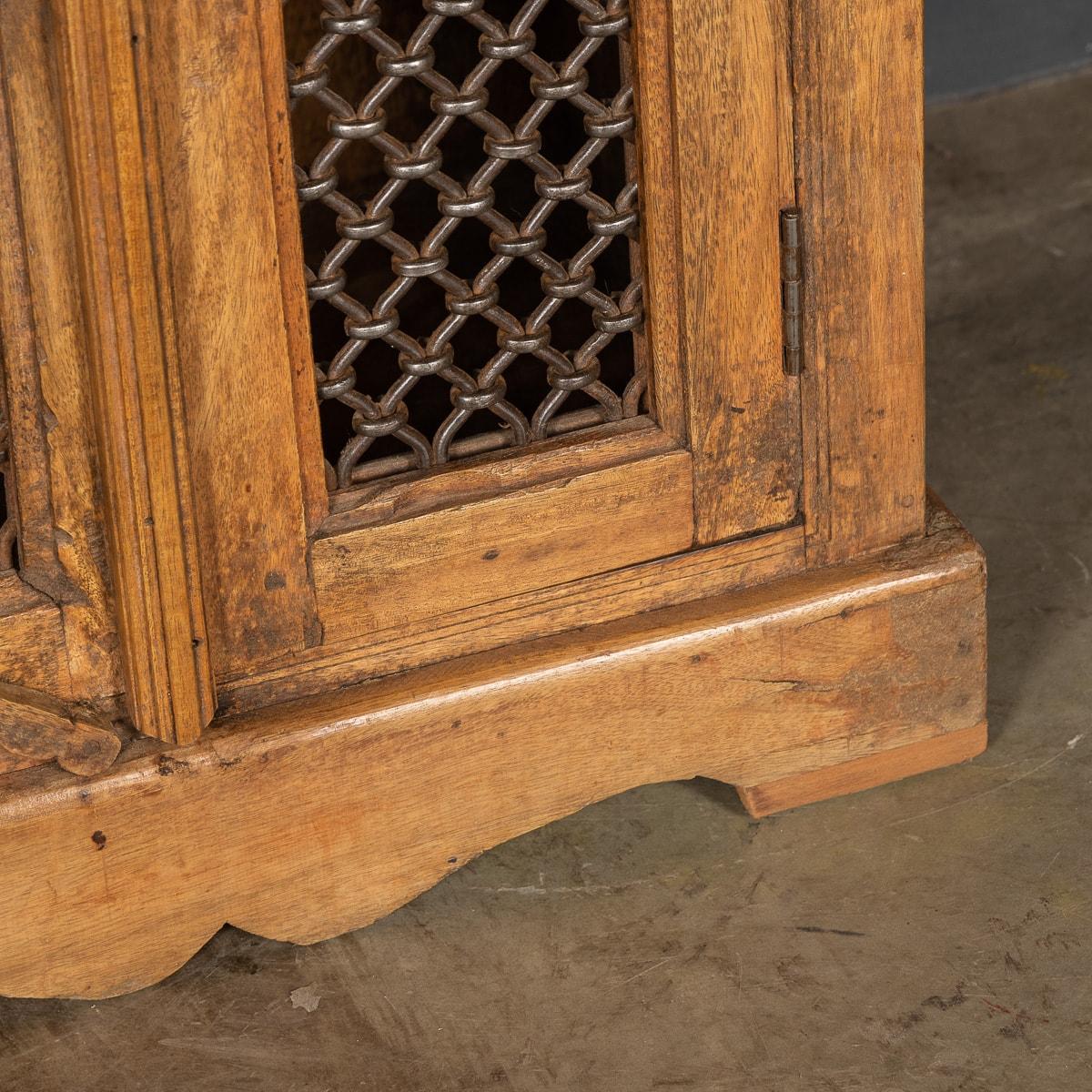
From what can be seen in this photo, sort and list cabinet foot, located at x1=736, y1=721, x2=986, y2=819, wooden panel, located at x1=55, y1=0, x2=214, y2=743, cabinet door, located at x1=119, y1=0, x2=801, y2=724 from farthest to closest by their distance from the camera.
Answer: cabinet foot, located at x1=736, y1=721, x2=986, y2=819 → cabinet door, located at x1=119, y1=0, x2=801, y2=724 → wooden panel, located at x1=55, y1=0, x2=214, y2=743

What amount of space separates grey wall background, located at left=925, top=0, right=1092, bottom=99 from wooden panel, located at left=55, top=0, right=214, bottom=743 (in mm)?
2322

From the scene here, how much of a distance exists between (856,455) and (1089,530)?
0.64 m

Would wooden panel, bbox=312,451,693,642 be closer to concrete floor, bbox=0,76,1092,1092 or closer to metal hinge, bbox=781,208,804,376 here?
metal hinge, bbox=781,208,804,376

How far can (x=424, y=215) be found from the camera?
7.75ft

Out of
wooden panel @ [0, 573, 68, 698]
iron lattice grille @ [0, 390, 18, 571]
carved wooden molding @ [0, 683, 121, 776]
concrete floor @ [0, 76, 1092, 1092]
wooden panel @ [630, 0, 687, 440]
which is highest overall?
wooden panel @ [630, 0, 687, 440]

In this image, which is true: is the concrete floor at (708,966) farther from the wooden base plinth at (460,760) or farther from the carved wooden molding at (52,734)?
the carved wooden molding at (52,734)

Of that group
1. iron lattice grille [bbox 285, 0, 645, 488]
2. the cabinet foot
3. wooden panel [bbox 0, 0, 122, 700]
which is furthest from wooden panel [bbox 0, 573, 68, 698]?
the cabinet foot

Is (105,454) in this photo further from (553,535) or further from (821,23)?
(821,23)

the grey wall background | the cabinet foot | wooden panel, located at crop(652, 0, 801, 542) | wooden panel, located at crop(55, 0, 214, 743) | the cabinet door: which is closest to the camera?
wooden panel, located at crop(55, 0, 214, 743)

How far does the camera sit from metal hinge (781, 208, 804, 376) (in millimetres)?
1624

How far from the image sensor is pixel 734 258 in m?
1.62

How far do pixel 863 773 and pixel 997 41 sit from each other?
6.67 ft

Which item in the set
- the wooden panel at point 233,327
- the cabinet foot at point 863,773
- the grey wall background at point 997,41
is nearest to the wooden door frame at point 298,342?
the wooden panel at point 233,327

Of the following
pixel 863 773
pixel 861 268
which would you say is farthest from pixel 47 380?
pixel 863 773
